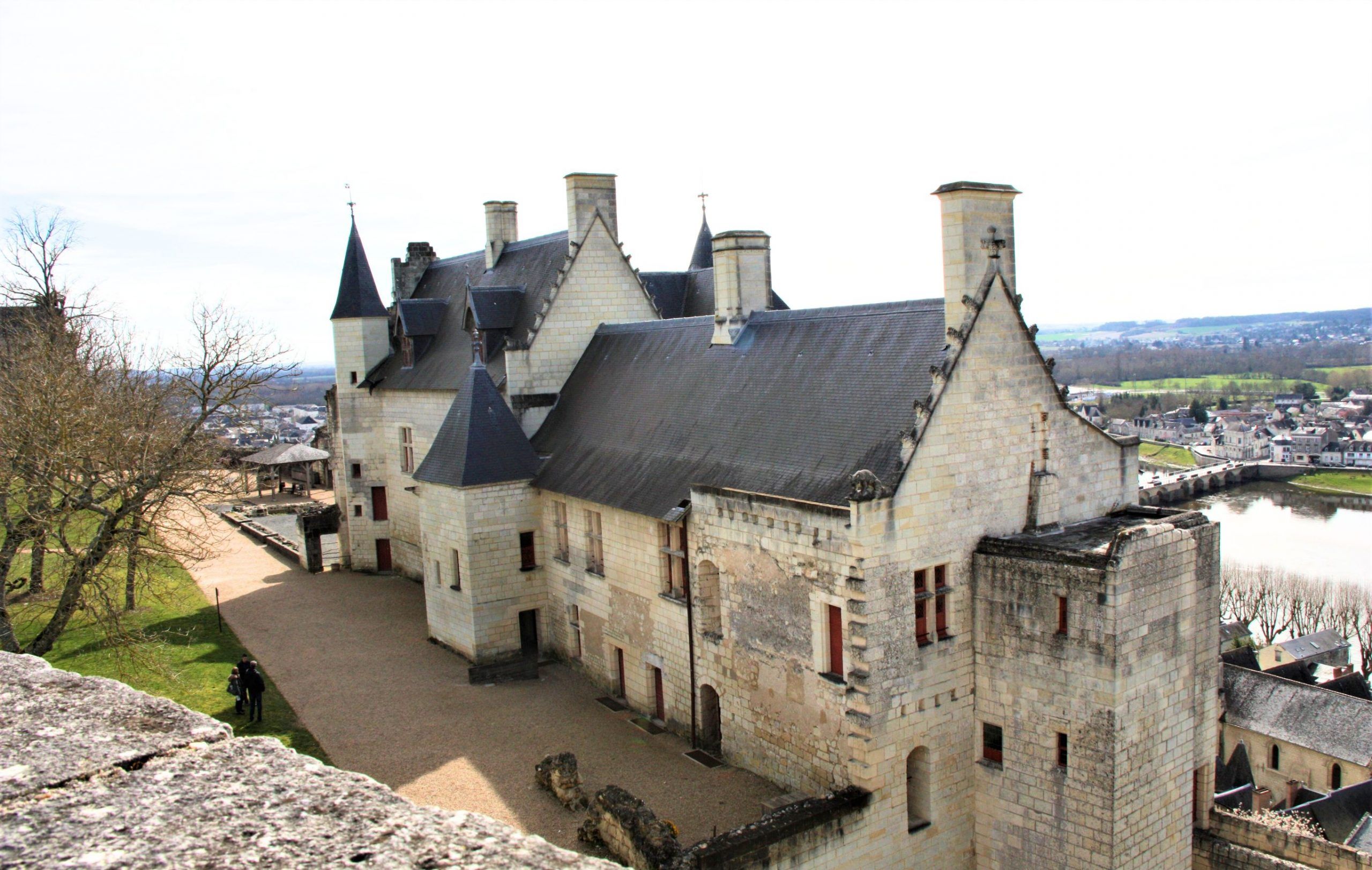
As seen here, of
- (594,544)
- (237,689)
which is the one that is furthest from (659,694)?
(237,689)

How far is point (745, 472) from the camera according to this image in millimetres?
17594

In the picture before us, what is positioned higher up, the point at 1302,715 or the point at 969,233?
the point at 969,233

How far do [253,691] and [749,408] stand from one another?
11186 mm

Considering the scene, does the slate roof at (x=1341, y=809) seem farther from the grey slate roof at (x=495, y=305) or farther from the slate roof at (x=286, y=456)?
the slate roof at (x=286, y=456)

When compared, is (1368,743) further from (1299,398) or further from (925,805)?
(1299,398)

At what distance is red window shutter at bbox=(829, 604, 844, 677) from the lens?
49.2 ft

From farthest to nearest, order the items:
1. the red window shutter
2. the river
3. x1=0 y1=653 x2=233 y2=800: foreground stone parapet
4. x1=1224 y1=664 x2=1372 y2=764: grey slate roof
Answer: the river, x1=1224 y1=664 x2=1372 y2=764: grey slate roof, the red window shutter, x1=0 y1=653 x2=233 y2=800: foreground stone parapet

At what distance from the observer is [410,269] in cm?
3462

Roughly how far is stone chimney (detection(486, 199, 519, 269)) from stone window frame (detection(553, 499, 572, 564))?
11070 mm

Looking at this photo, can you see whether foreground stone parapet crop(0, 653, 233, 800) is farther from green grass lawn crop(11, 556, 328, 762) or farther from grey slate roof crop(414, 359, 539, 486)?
grey slate roof crop(414, 359, 539, 486)

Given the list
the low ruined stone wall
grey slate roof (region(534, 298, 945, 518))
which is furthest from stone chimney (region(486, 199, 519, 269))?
the low ruined stone wall

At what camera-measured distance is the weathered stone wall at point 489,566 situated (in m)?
22.3

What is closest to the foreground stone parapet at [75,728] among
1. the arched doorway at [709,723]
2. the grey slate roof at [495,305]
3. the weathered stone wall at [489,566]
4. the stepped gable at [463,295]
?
the arched doorway at [709,723]

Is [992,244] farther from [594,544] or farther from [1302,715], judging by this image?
[1302,715]
